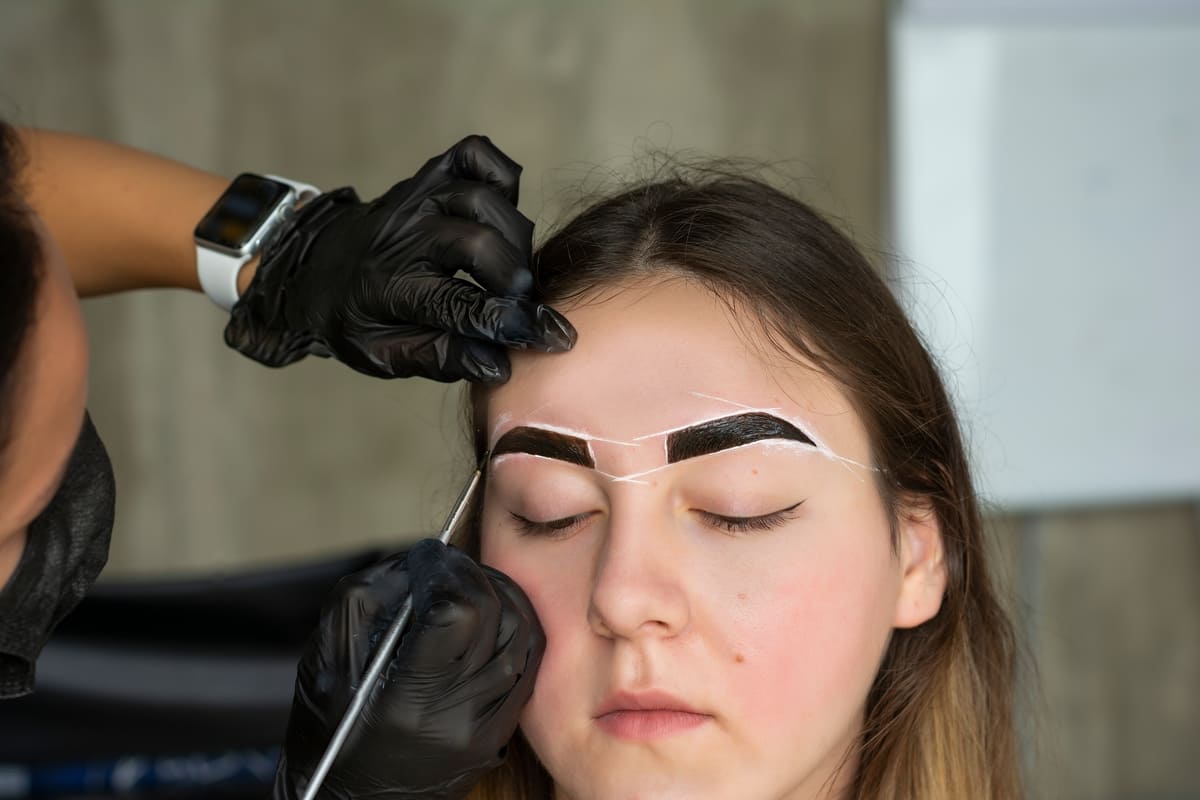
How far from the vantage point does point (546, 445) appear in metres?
1.27

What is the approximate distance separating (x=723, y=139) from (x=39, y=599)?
8.53ft

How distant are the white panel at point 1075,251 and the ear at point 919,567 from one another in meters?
1.56

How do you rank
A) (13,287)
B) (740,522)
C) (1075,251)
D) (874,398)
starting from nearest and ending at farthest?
(13,287)
(740,522)
(874,398)
(1075,251)

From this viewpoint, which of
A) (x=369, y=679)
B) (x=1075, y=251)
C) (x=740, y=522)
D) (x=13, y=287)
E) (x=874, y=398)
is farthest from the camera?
(x=1075, y=251)

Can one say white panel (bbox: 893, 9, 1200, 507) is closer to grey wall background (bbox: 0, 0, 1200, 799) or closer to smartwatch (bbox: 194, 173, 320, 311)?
grey wall background (bbox: 0, 0, 1200, 799)

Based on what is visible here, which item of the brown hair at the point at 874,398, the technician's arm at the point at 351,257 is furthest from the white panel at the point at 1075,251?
the technician's arm at the point at 351,257

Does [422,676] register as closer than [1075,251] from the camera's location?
Yes

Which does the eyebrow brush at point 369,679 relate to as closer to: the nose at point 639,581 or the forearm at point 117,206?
the nose at point 639,581

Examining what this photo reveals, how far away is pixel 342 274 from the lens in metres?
1.34

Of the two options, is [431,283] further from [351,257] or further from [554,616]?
[554,616]

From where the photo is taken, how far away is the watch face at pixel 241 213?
1.45m

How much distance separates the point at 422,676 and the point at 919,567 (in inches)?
22.6

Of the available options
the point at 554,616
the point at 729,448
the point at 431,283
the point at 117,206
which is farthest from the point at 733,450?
the point at 117,206

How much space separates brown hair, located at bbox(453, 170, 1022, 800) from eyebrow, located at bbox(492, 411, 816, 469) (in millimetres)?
103
